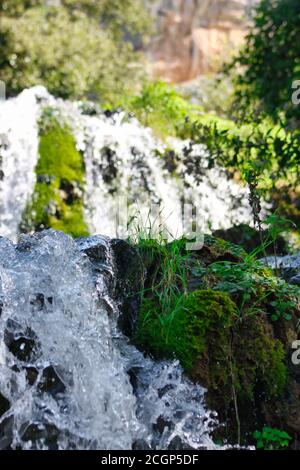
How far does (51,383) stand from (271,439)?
1165 mm

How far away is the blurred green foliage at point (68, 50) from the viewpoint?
1592 centimetres

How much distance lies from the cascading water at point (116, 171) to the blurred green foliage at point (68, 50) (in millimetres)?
6326

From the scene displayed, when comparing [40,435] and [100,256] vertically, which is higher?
[100,256]

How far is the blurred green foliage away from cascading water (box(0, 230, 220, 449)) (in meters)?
12.2

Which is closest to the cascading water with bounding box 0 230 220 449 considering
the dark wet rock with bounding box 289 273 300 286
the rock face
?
the dark wet rock with bounding box 289 273 300 286

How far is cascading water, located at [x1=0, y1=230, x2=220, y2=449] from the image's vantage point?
2.96 metres

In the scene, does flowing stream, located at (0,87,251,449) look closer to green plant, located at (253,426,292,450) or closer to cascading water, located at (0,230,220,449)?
cascading water, located at (0,230,220,449)

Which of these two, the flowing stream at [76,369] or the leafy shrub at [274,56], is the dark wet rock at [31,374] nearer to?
the flowing stream at [76,369]

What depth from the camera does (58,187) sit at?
863 cm

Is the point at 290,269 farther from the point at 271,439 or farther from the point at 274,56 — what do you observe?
the point at 274,56

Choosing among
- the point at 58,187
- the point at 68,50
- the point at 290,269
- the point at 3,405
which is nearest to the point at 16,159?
the point at 58,187
